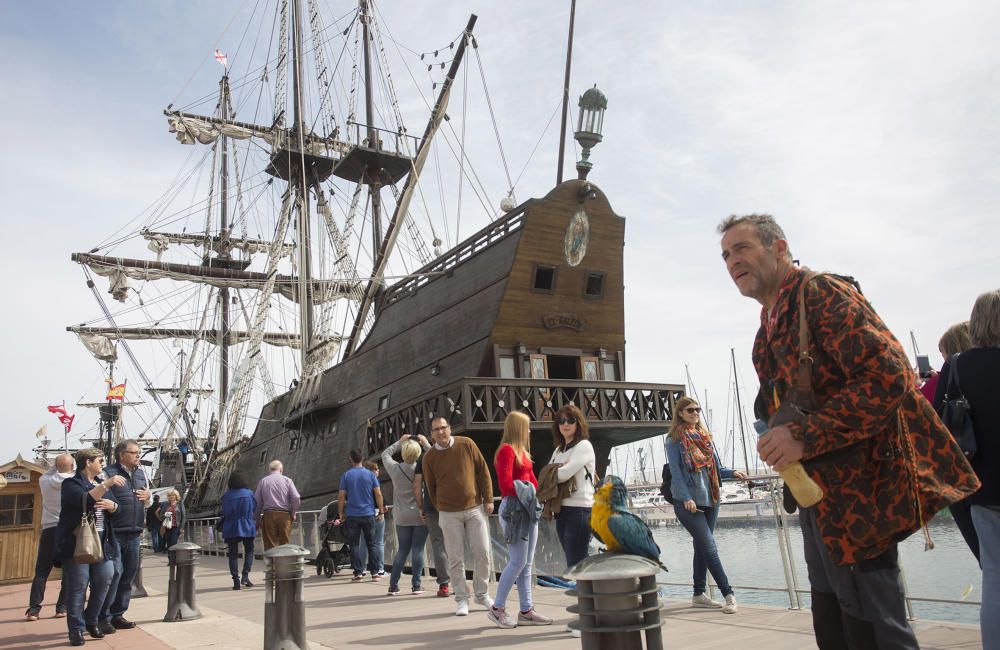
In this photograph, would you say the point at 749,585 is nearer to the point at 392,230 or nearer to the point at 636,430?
the point at 636,430

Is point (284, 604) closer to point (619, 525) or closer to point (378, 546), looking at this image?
point (619, 525)

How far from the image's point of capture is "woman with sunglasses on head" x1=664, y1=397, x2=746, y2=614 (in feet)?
19.0

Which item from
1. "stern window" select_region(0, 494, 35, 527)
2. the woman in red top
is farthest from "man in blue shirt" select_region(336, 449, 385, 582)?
"stern window" select_region(0, 494, 35, 527)

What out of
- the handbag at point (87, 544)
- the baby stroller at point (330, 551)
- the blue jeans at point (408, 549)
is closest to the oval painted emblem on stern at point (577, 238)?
the baby stroller at point (330, 551)

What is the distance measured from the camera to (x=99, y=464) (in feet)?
21.7

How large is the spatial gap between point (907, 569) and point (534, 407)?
30.8ft

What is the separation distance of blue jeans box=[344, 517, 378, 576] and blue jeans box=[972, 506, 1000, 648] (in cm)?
734

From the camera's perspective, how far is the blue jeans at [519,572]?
18.7 ft

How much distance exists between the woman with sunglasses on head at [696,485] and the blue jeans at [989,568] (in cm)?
270

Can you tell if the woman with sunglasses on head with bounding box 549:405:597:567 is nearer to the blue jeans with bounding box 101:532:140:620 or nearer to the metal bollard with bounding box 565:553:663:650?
the metal bollard with bounding box 565:553:663:650

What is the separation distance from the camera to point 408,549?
8.10m

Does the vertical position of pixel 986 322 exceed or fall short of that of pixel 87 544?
it exceeds it

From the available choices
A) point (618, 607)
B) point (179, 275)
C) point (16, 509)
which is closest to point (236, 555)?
point (16, 509)

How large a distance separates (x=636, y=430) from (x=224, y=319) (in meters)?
33.1
